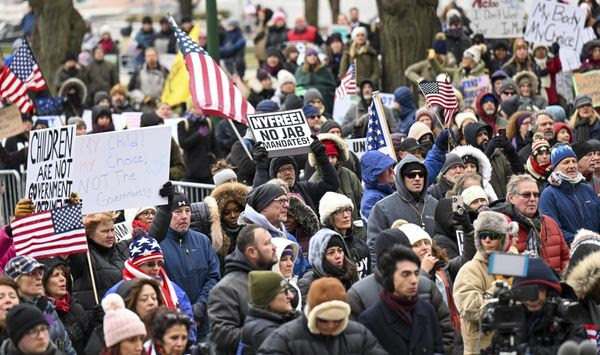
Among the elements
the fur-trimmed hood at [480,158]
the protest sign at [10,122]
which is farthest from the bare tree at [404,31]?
the fur-trimmed hood at [480,158]

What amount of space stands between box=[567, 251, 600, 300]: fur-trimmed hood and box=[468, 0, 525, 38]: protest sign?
45.8 ft

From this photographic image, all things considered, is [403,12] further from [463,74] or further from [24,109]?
[24,109]

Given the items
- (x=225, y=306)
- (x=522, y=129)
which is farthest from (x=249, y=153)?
(x=225, y=306)

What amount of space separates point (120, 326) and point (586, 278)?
10.0 ft

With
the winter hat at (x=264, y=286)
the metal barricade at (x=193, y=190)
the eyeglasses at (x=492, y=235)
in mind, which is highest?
the winter hat at (x=264, y=286)

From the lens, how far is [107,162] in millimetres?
13406

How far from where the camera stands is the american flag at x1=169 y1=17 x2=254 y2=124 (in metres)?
15.6

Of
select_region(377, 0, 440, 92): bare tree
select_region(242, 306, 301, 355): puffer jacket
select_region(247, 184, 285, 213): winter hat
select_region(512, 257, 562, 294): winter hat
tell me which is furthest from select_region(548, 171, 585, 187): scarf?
select_region(377, 0, 440, 92): bare tree

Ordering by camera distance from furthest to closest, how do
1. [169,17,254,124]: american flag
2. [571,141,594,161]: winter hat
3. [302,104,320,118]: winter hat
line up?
[302,104,320,118]: winter hat < [169,17,254,124]: american flag < [571,141,594,161]: winter hat

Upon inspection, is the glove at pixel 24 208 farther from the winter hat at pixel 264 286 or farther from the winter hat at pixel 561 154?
the winter hat at pixel 561 154

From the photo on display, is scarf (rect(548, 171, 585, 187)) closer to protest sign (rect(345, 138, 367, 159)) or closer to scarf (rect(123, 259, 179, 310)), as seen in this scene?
scarf (rect(123, 259, 179, 310))

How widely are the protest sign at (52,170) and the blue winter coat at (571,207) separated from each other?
405 cm

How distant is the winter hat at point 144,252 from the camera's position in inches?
461

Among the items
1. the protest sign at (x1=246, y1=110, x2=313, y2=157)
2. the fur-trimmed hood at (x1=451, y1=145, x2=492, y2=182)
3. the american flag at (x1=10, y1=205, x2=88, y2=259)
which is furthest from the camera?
the fur-trimmed hood at (x1=451, y1=145, x2=492, y2=182)
